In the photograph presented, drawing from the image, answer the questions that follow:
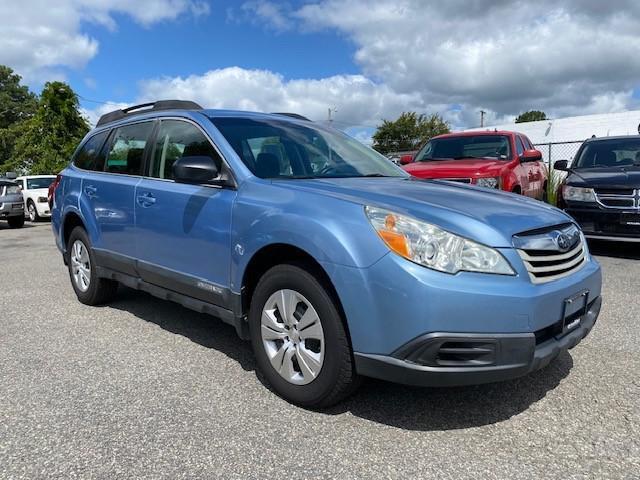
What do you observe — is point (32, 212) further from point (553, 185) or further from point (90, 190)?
point (553, 185)

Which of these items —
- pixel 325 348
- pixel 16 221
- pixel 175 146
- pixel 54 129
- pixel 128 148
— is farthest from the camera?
pixel 54 129

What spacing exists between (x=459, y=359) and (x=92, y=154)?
4.17 metres

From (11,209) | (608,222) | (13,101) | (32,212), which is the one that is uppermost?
(13,101)

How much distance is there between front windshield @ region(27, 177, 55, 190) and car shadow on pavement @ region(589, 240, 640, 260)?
57.3ft

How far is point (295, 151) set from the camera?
3.84 meters

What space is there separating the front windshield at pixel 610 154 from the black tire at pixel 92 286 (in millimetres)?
7015

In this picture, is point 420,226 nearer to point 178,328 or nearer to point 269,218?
point 269,218

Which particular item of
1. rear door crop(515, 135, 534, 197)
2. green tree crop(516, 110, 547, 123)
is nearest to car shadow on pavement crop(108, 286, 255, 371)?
rear door crop(515, 135, 534, 197)

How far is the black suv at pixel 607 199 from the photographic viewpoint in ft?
22.9

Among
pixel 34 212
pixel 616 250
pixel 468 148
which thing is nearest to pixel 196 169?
pixel 468 148

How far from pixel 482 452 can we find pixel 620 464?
59cm

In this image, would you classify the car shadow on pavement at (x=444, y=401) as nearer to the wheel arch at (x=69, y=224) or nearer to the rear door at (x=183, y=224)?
the rear door at (x=183, y=224)

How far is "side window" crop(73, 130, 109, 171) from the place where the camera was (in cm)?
508

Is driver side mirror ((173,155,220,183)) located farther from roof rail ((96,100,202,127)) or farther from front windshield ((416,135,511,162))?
front windshield ((416,135,511,162))
